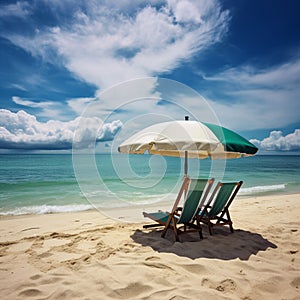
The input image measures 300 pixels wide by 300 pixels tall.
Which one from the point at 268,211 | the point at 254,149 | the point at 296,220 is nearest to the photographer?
the point at 254,149

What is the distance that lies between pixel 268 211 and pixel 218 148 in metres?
4.41

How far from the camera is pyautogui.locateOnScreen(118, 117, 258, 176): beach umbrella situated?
11.3 ft

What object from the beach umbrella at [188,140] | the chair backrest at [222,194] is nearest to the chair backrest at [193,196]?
the chair backrest at [222,194]

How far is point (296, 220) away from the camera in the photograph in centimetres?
559

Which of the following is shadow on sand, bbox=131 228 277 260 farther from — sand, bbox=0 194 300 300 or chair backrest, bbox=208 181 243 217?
chair backrest, bbox=208 181 243 217

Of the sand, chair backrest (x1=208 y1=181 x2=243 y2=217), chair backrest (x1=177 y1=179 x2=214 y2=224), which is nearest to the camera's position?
the sand

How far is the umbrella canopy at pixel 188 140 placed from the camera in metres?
3.44

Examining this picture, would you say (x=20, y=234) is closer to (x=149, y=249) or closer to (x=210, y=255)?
(x=149, y=249)

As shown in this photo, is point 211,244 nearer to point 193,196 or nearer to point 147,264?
point 193,196

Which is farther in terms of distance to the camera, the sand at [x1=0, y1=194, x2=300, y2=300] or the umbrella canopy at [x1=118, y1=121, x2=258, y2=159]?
the umbrella canopy at [x1=118, y1=121, x2=258, y2=159]

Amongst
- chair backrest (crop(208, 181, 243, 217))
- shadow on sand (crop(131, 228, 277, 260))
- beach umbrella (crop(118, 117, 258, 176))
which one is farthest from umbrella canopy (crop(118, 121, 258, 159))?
shadow on sand (crop(131, 228, 277, 260))

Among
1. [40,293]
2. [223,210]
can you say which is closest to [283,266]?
[223,210]

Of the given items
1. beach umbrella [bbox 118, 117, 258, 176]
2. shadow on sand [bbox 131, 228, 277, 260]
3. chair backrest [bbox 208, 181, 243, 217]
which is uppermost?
beach umbrella [bbox 118, 117, 258, 176]

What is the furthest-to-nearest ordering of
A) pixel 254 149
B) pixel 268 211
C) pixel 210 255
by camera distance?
pixel 268 211 → pixel 254 149 → pixel 210 255
